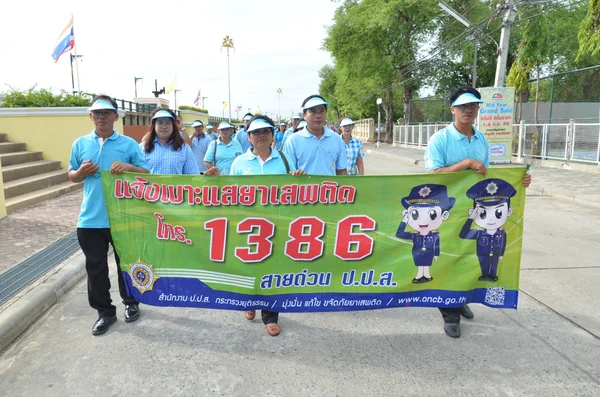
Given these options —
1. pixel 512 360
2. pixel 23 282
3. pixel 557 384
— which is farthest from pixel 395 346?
pixel 23 282

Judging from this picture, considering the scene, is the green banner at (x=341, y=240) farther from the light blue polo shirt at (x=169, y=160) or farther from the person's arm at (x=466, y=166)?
the light blue polo shirt at (x=169, y=160)

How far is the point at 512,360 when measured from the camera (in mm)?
3121

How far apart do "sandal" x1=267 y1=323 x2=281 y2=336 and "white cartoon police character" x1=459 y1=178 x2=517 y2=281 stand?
5.58 feet

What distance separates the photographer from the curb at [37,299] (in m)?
3.56

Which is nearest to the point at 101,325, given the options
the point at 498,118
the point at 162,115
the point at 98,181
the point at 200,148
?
the point at 98,181

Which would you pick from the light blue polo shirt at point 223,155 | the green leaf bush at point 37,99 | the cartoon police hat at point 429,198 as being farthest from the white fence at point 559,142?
the green leaf bush at point 37,99

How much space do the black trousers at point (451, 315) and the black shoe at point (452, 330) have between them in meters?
0.02

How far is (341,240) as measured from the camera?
136 inches

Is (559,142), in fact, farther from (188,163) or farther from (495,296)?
(188,163)

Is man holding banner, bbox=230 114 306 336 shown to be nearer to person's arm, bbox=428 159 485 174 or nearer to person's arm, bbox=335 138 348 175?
person's arm, bbox=335 138 348 175

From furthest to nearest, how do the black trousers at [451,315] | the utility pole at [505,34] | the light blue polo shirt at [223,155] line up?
1. the utility pole at [505,34]
2. the light blue polo shirt at [223,155]
3. the black trousers at [451,315]

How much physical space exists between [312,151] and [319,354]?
1.92 meters

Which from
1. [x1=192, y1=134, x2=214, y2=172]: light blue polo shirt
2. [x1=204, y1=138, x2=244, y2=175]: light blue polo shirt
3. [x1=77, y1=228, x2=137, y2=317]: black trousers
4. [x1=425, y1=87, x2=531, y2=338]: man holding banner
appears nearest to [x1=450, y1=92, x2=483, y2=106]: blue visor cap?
[x1=425, y1=87, x2=531, y2=338]: man holding banner

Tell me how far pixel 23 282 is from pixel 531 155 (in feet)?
57.8
